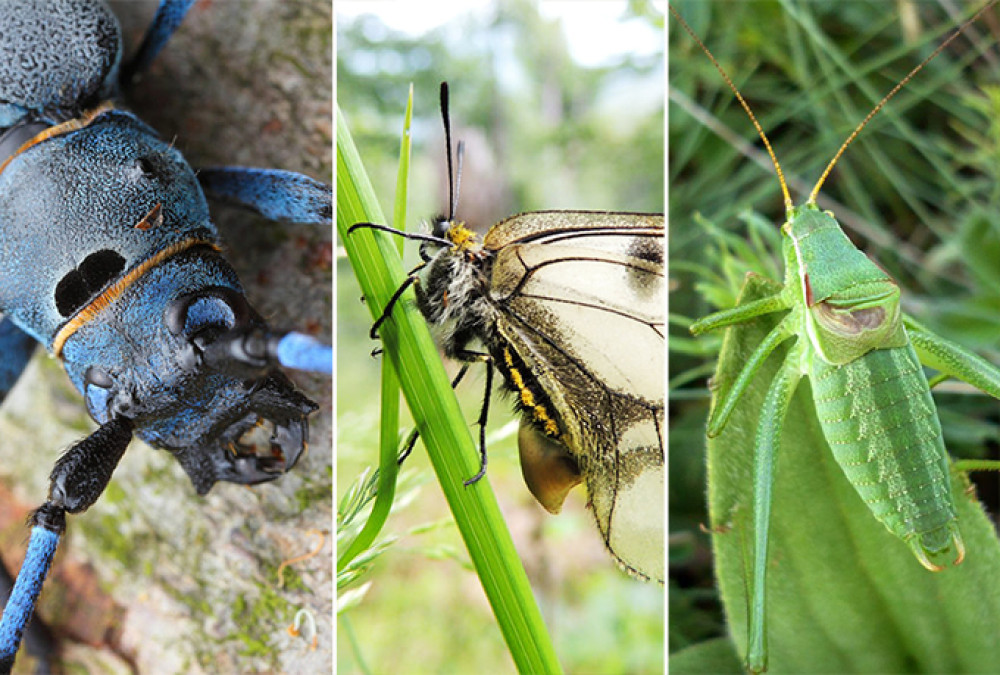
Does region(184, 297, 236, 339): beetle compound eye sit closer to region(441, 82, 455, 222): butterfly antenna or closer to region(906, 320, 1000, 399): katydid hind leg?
region(441, 82, 455, 222): butterfly antenna

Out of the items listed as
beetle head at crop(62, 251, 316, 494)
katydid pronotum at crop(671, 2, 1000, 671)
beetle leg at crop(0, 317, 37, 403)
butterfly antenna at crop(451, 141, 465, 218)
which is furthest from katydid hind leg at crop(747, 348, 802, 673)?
→ beetle leg at crop(0, 317, 37, 403)

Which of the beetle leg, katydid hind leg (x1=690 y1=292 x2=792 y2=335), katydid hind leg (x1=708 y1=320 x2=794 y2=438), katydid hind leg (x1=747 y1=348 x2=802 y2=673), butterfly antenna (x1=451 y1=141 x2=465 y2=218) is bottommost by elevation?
katydid hind leg (x1=747 y1=348 x2=802 y2=673)

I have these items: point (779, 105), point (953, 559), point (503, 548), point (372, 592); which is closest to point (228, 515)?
point (372, 592)

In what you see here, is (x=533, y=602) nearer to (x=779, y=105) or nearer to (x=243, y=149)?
(x=243, y=149)

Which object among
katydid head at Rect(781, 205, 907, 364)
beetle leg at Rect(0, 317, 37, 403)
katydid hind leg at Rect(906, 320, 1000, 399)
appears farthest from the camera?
beetle leg at Rect(0, 317, 37, 403)

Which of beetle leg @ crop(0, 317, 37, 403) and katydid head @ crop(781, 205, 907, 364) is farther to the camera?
beetle leg @ crop(0, 317, 37, 403)

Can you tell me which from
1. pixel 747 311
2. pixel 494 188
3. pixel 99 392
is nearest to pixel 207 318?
pixel 99 392
